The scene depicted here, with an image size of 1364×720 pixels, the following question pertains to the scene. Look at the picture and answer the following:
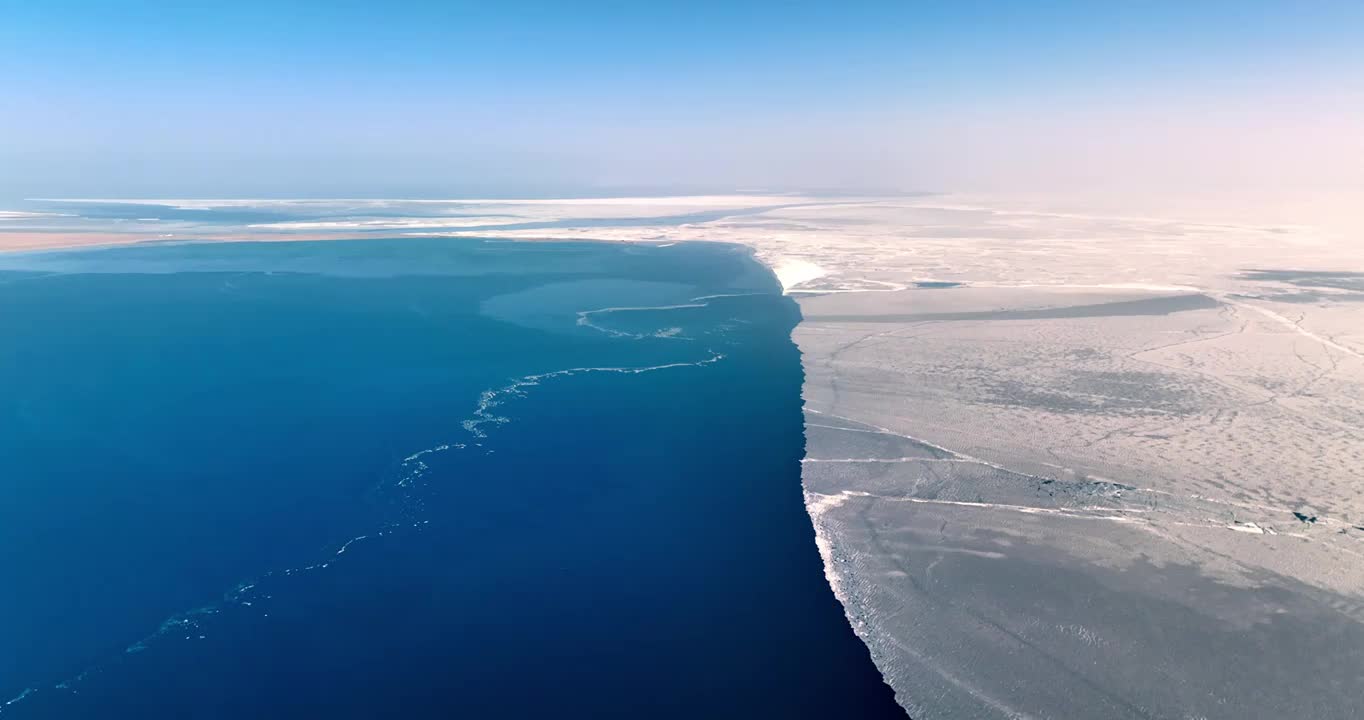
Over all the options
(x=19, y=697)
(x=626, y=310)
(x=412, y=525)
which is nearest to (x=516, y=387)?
(x=412, y=525)

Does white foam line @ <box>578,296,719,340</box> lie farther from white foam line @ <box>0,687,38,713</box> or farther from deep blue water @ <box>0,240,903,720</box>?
white foam line @ <box>0,687,38,713</box>

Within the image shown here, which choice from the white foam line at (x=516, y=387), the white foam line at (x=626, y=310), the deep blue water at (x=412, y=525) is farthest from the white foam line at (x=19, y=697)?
the white foam line at (x=626, y=310)

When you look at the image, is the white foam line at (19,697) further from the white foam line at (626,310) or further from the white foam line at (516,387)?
the white foam line at (626,310)

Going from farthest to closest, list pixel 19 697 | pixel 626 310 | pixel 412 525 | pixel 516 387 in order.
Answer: pixel 626 310, pixel 516 387, pixel 412 525, pixel 19 697

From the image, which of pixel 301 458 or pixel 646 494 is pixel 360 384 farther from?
pixel 646 494

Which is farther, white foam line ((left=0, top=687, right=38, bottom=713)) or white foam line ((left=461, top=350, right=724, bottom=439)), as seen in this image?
white foam line ((left=461, top=350, right=724, bottom=439))

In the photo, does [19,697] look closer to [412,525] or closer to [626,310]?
[412,525]

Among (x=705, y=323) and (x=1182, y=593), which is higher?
(x=705, y=323)

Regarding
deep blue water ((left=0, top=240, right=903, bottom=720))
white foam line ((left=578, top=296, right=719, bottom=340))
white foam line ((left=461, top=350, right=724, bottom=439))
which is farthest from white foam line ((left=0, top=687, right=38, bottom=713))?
white foam line ((left=578, top=296, right=719, bottom=340))

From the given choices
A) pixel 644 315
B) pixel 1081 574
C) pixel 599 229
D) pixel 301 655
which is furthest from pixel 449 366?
pixel 599 229
